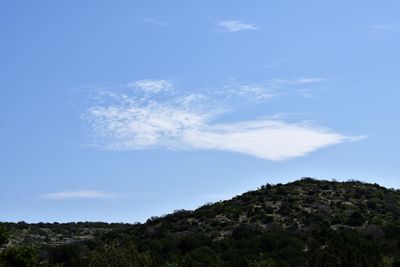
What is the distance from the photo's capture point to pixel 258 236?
67.2m

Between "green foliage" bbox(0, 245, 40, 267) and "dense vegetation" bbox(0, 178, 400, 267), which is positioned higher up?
"dense vegetation" bbox(0, 178, 400, 267)

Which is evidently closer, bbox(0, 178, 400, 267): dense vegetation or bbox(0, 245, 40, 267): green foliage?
bbox(0, 245, 40, 267): green foliage

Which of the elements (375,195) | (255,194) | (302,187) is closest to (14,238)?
(255,194)

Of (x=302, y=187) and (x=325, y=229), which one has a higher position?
(x=302, y=187)

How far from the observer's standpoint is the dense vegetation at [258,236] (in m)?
43.7

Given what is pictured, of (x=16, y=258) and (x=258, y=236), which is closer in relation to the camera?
(x=16, y=258)

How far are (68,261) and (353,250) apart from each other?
30.1 metres

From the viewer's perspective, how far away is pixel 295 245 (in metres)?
62.3

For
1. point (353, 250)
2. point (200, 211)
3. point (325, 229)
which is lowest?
point (353, 250)

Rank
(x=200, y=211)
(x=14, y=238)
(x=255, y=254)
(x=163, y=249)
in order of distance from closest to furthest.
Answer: (x=255, y=254) → (x=163, y=249) → (x=14, y=238) → (x=200, y=211)

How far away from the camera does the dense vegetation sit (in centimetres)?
4369

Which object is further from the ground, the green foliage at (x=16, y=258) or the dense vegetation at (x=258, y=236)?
the dense vegetation at (x=258, y=236)

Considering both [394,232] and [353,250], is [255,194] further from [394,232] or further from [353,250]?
[353,250]

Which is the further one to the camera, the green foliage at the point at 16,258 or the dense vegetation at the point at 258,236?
the dense vegetation at the point at 258,236
